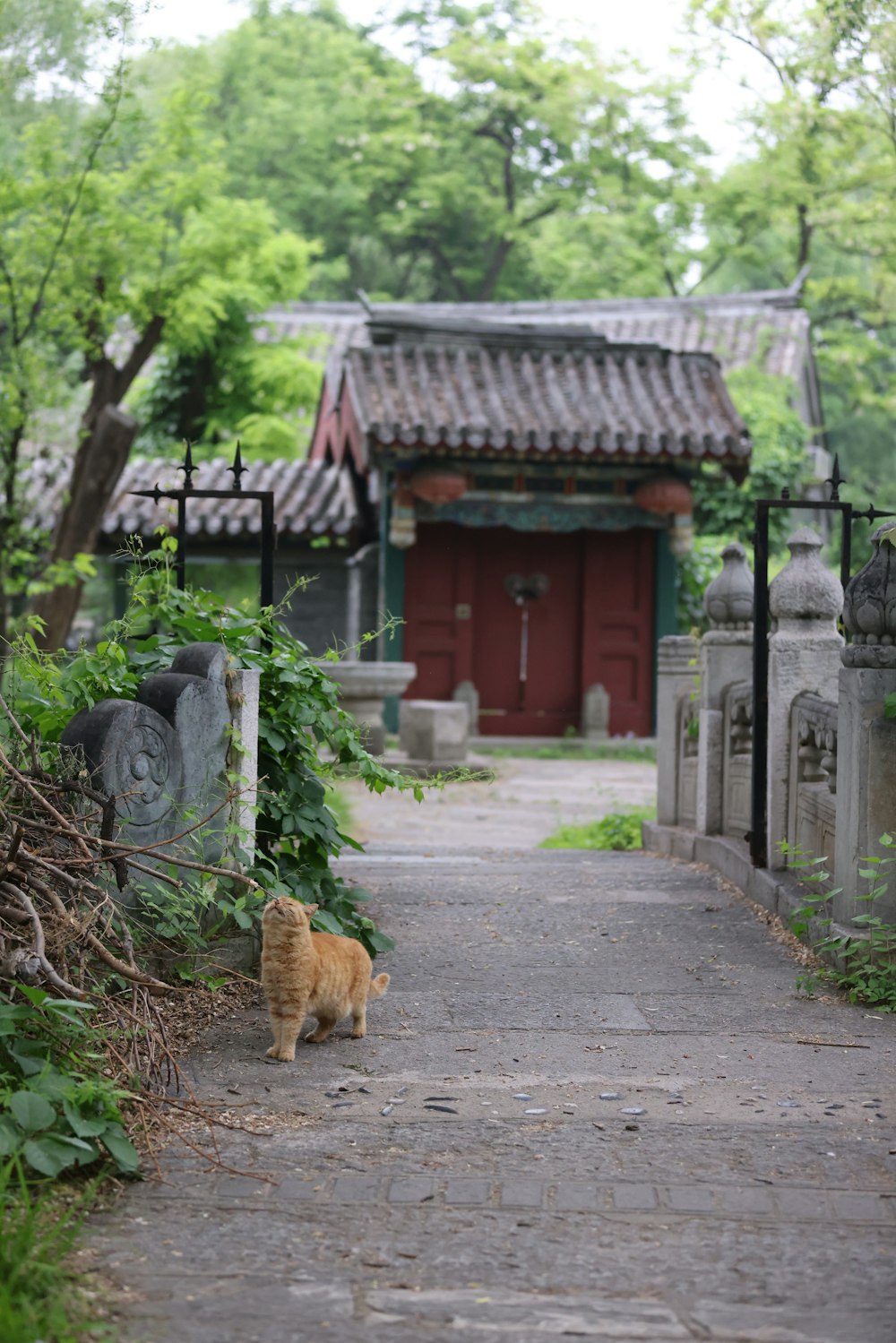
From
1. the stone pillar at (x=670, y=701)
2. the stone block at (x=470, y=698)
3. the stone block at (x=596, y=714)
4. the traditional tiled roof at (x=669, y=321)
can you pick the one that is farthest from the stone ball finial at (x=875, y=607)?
the traditional tiled roof at (x=669, y=321)

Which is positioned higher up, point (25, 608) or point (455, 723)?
point (25, 608)

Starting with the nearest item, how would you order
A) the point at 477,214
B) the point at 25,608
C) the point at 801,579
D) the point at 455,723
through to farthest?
the point at 801,579 → the point at 455,723 → the point at 25,608 → the point at 477,214

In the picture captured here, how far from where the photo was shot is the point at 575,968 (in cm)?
582

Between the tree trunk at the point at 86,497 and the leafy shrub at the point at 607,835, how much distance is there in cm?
435

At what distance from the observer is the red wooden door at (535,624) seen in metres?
17.4

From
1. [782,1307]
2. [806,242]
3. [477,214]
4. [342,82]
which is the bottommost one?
[782,1307]

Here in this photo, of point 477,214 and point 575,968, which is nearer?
point 575,968

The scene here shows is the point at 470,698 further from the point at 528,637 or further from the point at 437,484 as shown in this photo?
the point at 437,484

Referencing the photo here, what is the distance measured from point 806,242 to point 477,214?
7.68m

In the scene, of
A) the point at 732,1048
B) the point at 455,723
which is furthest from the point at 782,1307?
the point at 455,723

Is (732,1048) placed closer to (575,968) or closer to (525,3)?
(575,968)

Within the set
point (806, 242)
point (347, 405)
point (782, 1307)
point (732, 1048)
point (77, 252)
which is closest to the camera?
point (782, 1307)

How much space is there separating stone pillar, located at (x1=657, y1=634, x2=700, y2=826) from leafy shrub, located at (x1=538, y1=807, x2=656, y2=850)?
625mm

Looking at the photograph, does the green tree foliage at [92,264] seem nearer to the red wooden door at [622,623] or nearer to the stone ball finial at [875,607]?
the red wooden door at [622,623]
